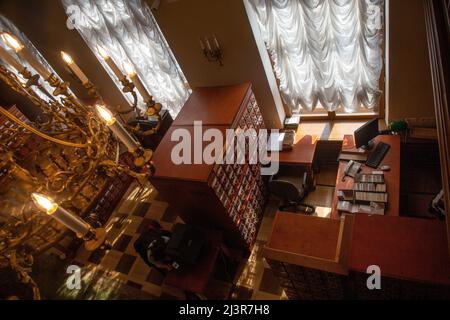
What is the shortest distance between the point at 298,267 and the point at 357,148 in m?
2.26

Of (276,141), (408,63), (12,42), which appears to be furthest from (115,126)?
(408,63)

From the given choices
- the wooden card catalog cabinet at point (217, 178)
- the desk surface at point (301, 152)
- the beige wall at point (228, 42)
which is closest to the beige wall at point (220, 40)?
the beige wall at point (228, 42)

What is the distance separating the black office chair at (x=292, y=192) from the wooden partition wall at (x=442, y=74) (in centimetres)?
241

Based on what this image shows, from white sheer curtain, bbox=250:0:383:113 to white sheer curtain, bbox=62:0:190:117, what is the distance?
167cm

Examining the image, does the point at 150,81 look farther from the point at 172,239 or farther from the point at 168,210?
the point at 172,239

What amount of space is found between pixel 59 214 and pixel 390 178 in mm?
3707

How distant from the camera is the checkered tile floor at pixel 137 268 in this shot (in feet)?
14.0

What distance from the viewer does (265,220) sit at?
16.3ft

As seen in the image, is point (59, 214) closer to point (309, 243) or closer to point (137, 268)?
point (309, 243)

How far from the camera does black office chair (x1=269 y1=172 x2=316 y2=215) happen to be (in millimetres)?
4043

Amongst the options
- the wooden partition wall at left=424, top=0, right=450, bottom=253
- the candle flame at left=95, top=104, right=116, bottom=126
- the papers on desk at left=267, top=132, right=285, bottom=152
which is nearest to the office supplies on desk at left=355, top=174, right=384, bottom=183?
the papers on desk at left=267, top=132, right=285, bottom=152

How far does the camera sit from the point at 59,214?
1640mm

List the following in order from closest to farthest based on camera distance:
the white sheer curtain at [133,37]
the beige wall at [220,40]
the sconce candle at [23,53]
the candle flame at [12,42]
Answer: the sconce candle at [23,53]
the candle flame at [12,42]
the beige wall at [220,40]
the white sheer curtain at [133,37]

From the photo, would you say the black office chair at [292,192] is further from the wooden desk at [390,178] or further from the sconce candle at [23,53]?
the sconce candle at [23,53]
